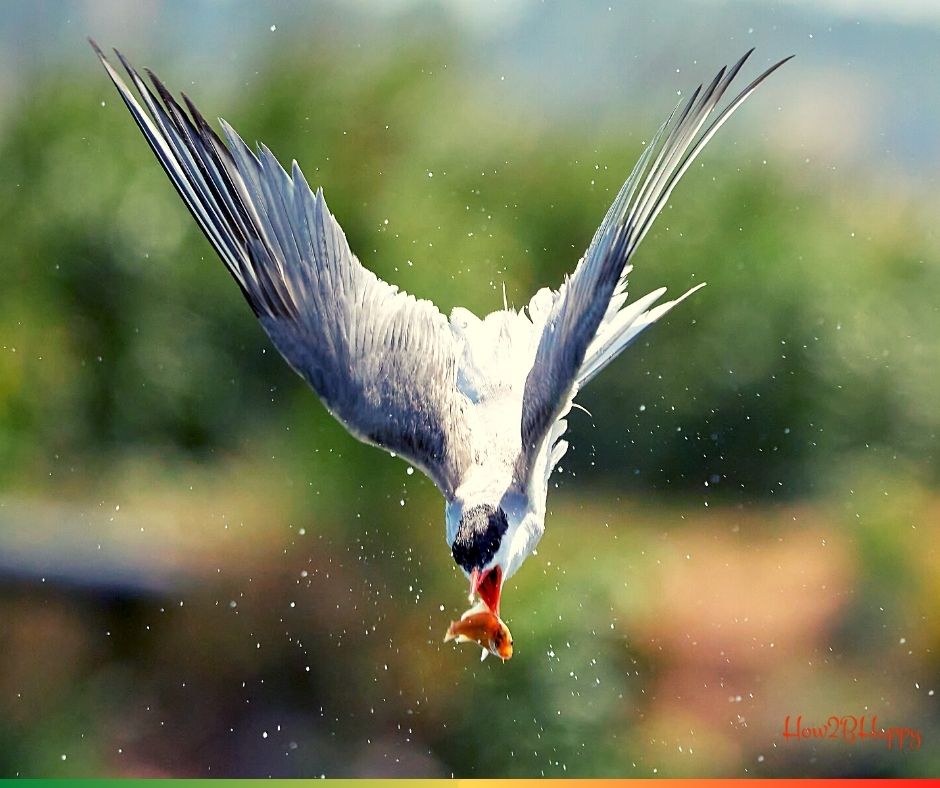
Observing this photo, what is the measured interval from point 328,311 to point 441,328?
183 mm

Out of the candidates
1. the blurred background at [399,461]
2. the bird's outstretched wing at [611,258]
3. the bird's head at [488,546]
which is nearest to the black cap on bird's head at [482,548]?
the bird's head at [488,546]

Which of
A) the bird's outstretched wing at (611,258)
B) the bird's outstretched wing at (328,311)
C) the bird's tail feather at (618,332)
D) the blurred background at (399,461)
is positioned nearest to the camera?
the bird's outstretched wing at (611,258)

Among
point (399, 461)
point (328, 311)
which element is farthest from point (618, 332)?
point (399, 461)

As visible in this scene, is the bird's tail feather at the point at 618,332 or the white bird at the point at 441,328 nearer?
the white bird at the point at 441,328

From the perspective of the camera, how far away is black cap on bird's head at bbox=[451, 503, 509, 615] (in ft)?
5.14

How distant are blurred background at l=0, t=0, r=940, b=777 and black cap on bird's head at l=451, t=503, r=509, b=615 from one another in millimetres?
1913

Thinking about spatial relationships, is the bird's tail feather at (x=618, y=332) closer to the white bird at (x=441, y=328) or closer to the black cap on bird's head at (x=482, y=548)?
the white bird at (x=441, y=328)

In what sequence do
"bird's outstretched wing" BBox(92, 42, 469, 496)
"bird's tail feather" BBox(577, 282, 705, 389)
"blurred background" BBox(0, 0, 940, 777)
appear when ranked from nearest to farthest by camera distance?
"bird's outstretched wing" BBox(92, 42, 469, 496) < "bird's tail feather" BBox(577, 282, 705, 389) < "blurred background" BBox(0, 0, 940, 777)

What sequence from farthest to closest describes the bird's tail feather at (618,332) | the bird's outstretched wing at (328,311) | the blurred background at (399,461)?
the blurred background at (399,461) < the bird's tail feather at (618,332) < the bird's outstretched wing at (328,311)

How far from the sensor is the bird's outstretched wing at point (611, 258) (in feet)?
4.94

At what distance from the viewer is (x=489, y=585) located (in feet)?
5.18

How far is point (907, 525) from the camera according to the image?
4.06 metres

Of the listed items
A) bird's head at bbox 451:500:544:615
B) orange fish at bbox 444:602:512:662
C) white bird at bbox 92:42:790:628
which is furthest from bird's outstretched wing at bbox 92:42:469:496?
orange fish at bbox 444:602:512:662

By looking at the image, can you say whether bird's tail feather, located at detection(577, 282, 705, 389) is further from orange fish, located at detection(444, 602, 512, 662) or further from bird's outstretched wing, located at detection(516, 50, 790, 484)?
orange fish, located at detection(444, 602, 512, 662)
